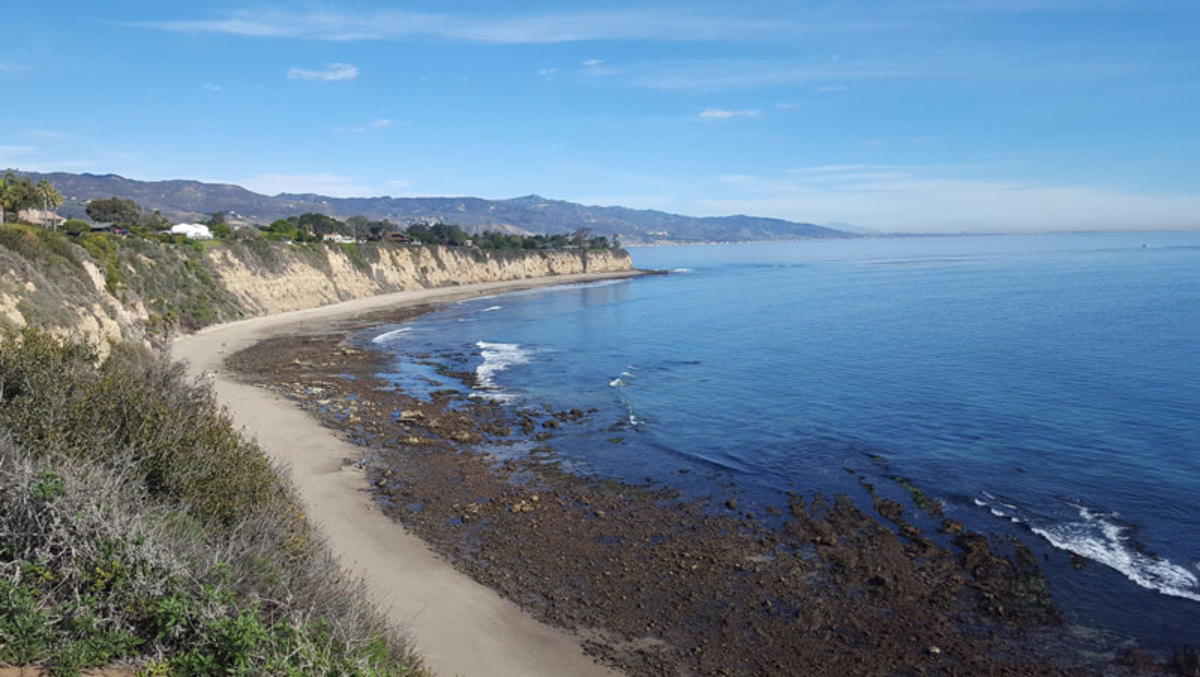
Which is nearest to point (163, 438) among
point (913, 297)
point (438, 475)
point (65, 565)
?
point (65, 565)

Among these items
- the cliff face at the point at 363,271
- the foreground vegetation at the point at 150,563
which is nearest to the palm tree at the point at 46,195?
the cliff face at the point at 363,271

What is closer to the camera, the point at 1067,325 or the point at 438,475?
the point at 438,475

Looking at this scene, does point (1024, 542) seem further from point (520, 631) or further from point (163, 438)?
point (163, 438)

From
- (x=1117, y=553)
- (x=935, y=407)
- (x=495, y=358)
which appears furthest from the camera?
(x=495, y=358)

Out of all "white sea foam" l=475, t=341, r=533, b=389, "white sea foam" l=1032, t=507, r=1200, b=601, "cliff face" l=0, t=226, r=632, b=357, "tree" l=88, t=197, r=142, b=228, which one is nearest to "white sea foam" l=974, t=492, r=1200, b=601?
"white sea foam" l=1032, t=507, r=1200, b=601

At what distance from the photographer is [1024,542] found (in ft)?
62.7

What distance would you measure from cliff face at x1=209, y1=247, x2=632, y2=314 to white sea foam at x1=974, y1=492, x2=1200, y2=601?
220 feet

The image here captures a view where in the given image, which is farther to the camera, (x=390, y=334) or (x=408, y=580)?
(x=390, y=334)

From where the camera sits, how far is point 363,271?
319 feet

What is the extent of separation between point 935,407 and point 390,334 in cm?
4218

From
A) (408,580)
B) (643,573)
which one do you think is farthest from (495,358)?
(643,573)

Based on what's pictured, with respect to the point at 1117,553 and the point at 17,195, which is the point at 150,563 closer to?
the point at 1117,553

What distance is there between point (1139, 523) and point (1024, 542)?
12.1 ft

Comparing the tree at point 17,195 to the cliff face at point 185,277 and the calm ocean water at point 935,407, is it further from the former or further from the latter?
the calm ocean water at point 935,407
